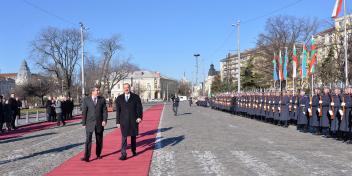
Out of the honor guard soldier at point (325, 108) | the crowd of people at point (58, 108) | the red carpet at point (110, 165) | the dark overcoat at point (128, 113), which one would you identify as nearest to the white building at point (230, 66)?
the crowd of people at point (58, 108)

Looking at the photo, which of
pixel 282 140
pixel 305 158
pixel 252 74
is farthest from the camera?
pixel 252 74

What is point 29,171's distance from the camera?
380 inches

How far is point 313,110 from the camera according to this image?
17.4 m

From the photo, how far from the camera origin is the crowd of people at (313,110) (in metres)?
14.9

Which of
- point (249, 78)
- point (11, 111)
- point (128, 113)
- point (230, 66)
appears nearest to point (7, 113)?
point (11, 111)

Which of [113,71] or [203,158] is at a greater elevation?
[113,71]

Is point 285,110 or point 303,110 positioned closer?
point 303,110

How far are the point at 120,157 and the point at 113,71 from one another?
257 feet


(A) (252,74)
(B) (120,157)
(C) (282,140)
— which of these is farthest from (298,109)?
(A) (252,74)

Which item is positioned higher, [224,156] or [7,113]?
[7,113]

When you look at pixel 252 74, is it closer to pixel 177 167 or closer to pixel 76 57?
pixel 76 57

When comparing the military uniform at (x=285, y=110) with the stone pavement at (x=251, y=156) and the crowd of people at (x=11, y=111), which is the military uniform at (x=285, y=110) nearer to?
the stone pavement at (x=251, y=156)

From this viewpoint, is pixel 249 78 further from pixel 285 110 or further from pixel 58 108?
pixel 285 110

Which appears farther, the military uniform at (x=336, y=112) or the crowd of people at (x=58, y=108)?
the crowd of people at (x=58, y=108)
